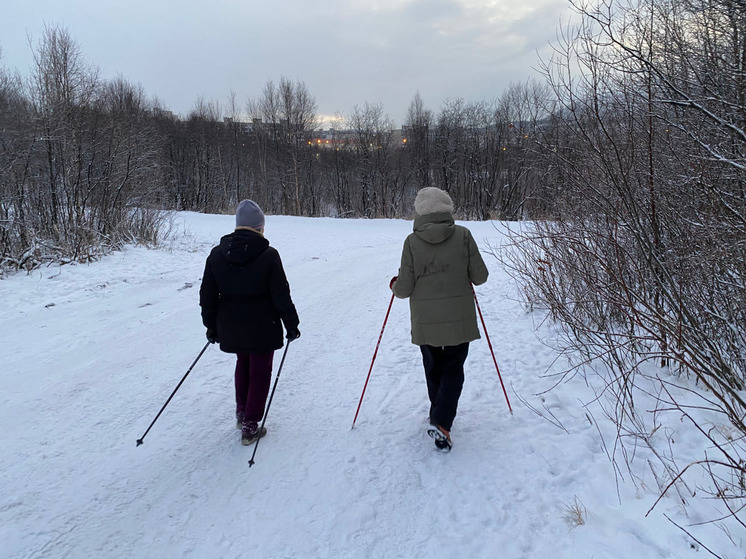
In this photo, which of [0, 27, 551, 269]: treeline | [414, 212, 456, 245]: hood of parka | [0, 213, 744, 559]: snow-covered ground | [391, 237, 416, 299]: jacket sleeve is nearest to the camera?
[0, 213, 744, 559]: snow-covered ground

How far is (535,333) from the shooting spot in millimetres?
5637

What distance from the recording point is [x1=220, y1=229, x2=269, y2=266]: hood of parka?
10.1ft

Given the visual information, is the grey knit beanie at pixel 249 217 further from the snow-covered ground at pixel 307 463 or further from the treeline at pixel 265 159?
the treeline at pixel 265 159

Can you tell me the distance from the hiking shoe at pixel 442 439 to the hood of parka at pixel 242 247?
1936 millimetres

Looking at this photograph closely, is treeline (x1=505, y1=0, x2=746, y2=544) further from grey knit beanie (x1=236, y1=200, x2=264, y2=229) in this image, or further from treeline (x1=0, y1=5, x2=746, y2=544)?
grey knit beanie (x1=236, y1=200, x2=264, y2=229)

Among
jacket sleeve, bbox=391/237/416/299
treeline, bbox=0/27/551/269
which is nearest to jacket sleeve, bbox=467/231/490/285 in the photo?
jacket sleeve, bbox=391/237/416/299

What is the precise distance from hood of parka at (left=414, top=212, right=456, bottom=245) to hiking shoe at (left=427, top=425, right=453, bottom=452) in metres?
1.44

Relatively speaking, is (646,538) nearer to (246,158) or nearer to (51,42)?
(51,42)

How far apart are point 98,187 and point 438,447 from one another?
12944 millimetres

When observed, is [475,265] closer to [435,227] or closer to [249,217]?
[435,227]

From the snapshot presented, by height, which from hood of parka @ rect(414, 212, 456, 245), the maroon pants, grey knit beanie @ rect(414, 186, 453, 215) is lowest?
the maroon pants

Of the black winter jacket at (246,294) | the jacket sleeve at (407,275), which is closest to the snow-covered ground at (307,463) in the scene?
the black winter jacket at (246,294)

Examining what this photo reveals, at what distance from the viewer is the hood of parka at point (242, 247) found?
121 inches

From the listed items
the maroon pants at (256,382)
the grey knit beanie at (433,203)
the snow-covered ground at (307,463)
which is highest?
the grey knit beanie at (433,203)
